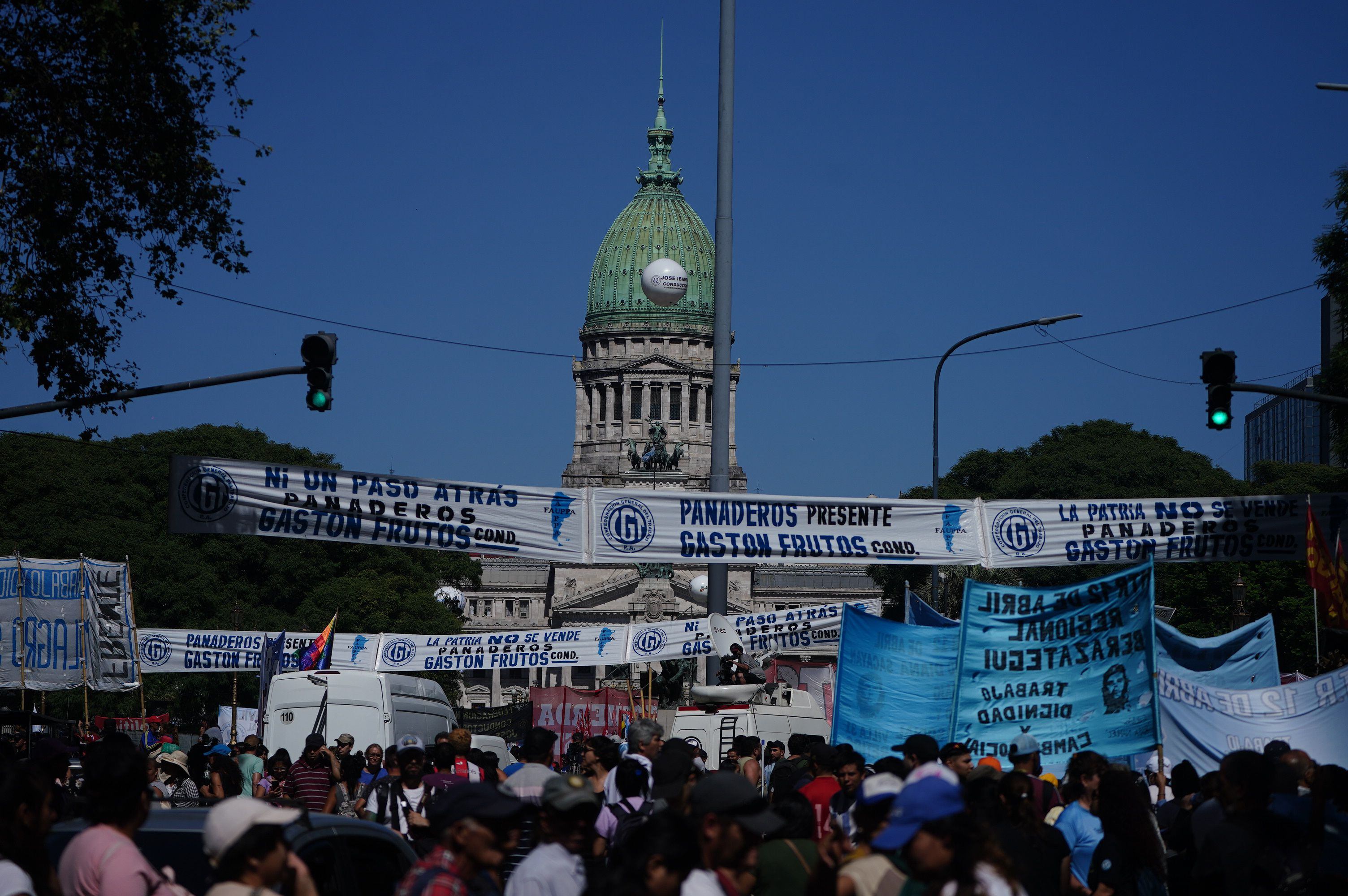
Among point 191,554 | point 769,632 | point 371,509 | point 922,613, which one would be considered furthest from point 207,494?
point 191,554

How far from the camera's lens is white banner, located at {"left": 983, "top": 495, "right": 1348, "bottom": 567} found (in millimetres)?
15875

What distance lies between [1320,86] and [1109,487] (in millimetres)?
86467

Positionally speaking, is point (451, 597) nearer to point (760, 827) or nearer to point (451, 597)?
point (451, 597)

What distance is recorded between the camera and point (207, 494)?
1421 cm

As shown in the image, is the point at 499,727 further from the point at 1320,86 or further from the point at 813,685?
the point at 1320,86

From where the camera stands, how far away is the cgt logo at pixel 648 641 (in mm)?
27781

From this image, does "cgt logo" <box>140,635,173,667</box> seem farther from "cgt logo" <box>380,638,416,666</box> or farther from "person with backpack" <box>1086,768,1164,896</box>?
"person with backpack" <box>1086,768,1164,896</box>

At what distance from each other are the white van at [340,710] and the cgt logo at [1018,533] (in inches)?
321

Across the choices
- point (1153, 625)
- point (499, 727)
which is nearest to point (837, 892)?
→ point (1153, 625)

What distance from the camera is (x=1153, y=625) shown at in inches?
447

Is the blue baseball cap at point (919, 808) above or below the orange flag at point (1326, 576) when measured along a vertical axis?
below

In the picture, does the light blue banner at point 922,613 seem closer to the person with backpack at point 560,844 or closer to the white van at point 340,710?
the white van at point 340,710

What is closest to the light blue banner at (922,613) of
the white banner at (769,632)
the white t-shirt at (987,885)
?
the white banner at (769,632)

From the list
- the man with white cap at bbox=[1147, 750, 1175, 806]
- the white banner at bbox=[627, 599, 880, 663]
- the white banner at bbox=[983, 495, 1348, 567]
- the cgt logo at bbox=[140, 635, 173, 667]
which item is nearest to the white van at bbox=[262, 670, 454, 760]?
the white banner at bbox=[627, 599, 880, 663]
